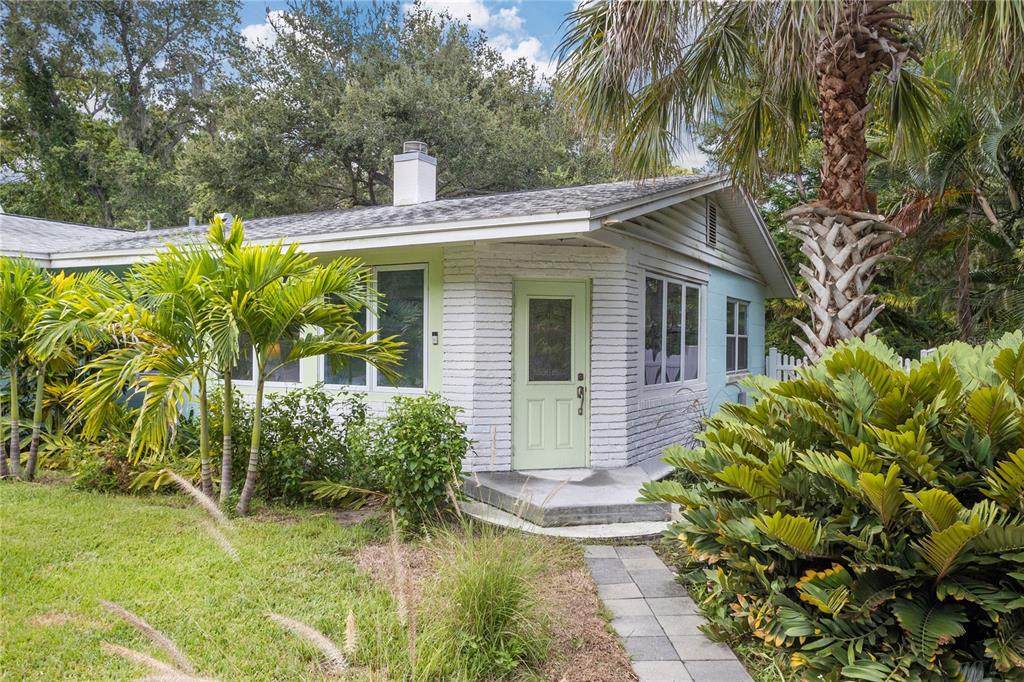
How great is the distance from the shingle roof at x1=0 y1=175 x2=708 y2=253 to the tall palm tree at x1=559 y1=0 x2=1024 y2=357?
0.78 metres

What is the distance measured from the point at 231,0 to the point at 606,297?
22147 millimetres

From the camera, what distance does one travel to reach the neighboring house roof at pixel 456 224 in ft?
19.1

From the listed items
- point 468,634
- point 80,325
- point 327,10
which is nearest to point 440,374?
point 80,325

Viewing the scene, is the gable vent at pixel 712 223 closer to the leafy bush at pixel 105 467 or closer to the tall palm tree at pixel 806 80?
the tall palm tree at pixel 806 80

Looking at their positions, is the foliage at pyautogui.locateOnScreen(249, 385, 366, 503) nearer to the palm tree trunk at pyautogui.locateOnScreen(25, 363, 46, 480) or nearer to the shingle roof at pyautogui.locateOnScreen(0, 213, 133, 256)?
the palm tree trunk at pyautogui.locateOnScreen(25, 363, 46, 480)

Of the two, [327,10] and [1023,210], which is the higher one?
[327,10]

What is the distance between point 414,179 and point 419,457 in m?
5.96

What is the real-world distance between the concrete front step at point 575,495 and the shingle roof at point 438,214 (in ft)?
8.75

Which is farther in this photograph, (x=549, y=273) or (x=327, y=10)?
(x=327, y=10)

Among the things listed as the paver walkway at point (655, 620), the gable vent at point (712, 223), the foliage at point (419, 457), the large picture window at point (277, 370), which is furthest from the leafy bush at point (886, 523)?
the gable vent at point (712, 223)

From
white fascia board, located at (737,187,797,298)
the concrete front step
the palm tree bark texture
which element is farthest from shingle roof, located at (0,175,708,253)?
the concrete front step

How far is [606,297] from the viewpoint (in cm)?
695

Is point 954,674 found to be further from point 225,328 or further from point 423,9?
point 423,9

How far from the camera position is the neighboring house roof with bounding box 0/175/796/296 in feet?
19.1
